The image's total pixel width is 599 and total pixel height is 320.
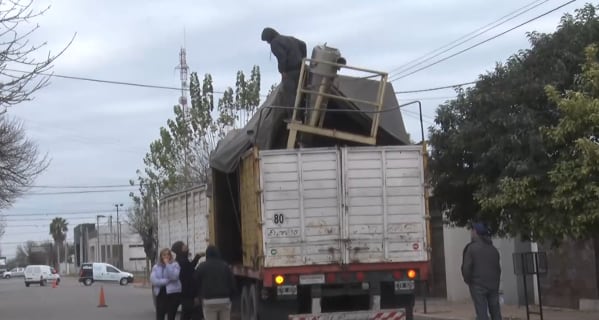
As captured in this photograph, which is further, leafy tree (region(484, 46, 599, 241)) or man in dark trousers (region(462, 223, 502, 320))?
man in dark trousers (region(462, 223, 502, 320))

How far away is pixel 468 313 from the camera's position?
2000 cm

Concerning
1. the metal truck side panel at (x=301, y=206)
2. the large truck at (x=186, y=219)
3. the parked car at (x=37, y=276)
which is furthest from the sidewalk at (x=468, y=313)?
the parked car at (x=37, y=276)

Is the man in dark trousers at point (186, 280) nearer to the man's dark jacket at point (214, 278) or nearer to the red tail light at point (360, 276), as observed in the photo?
the man's dark jacket at point (214, 278)

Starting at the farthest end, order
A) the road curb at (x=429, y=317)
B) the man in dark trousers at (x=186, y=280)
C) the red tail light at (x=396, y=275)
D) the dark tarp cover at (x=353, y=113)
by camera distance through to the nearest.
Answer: the road curb at (x=429, y=317)
the man in dark trousers at (x=186, y=280)
the dark tarp cover at (x=353, y=113)
the red tail light at (x=396, y=275)

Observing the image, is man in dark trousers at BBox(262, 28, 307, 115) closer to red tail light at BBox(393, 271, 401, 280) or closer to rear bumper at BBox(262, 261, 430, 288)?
rear bumper at BBox(262, 261, 430, 288)

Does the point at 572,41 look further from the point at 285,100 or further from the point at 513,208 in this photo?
the point at 285,100

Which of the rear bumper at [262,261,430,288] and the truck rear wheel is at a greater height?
the rear bumper at [262,261,430,288]

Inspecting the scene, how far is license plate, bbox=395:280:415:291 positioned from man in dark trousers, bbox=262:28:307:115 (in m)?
3.30

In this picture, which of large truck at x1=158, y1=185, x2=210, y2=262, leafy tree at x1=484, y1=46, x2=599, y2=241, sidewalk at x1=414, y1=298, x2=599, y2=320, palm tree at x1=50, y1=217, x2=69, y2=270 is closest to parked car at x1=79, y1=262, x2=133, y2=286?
large truck at x1=158, y1=185, x2=210, y2=262

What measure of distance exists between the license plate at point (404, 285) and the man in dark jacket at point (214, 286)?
2.46 metres

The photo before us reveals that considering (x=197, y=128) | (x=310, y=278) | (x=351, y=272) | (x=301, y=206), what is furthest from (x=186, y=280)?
(x=197, y=128)

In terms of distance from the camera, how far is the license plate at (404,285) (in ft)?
45.8

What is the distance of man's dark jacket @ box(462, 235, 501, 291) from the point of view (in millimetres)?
13016

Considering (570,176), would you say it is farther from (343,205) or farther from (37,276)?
(37,276)
